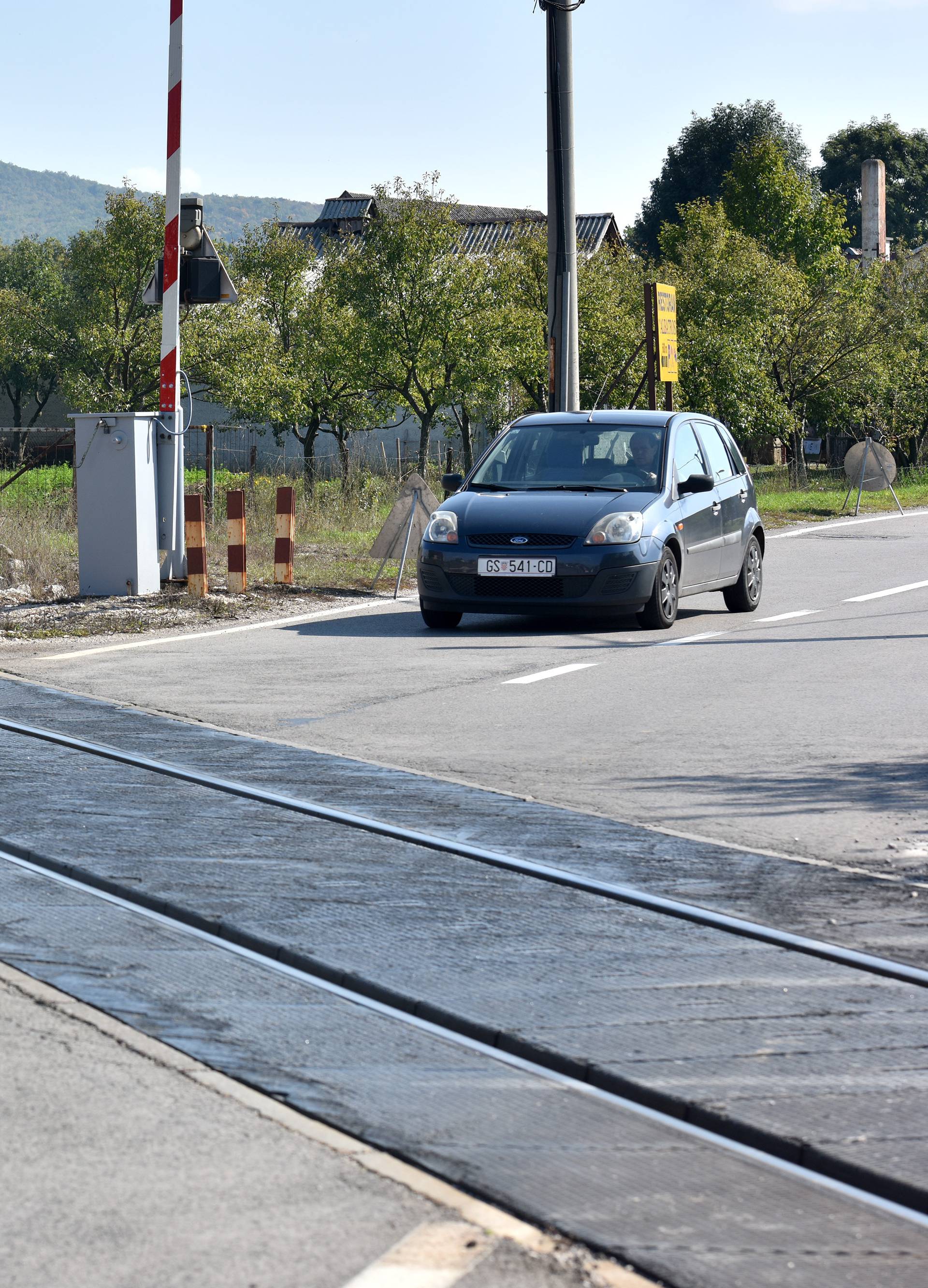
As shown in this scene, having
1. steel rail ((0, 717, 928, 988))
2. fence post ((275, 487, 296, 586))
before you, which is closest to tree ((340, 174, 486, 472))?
fence post ((275, 487, 296, 586))

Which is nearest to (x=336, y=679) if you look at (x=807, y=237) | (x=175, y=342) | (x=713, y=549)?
(x=713, y=549)

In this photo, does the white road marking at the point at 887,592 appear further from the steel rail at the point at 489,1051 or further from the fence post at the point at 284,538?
the steel rail at the point at 489,1051

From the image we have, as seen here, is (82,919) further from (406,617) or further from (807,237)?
(807,237)

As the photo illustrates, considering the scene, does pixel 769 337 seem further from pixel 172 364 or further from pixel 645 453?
pixel 645 453

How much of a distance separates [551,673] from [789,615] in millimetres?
4306

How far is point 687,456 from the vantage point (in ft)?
45.4

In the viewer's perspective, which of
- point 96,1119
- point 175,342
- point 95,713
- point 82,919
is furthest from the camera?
point 175,342

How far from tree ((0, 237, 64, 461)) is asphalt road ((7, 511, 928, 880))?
62.0 feet

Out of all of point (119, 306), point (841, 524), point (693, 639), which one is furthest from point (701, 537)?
point (119, 306)

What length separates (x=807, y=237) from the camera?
52.8 metres

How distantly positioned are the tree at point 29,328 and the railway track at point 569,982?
24794 millimetres

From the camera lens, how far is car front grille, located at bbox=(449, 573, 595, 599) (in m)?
12.3

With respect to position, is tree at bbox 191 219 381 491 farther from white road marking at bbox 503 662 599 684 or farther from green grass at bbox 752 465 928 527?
white road marking at bbox 503 662 599 684

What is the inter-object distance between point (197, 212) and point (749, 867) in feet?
37.0
